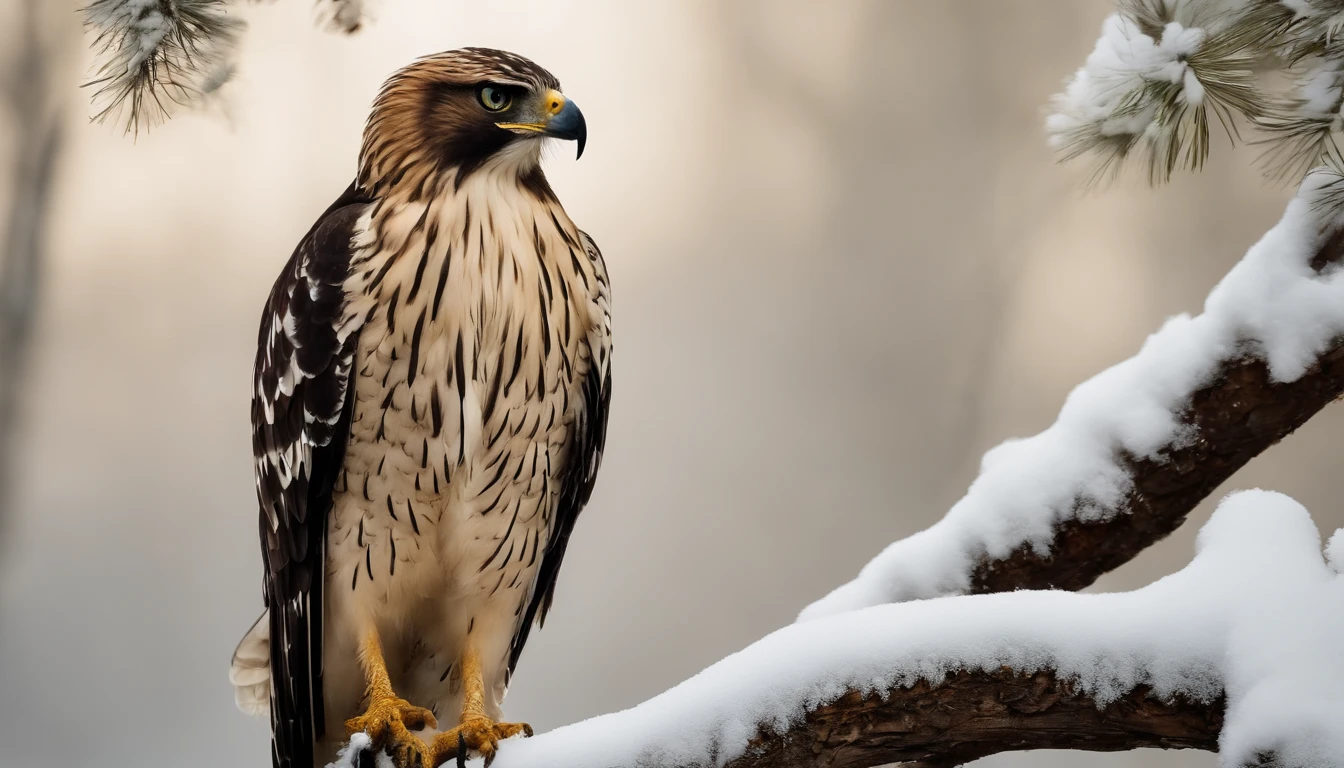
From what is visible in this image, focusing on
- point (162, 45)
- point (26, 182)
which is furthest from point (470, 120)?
point (26, 182)

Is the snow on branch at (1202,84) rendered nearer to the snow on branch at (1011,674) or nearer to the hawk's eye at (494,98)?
the snow on branch at (1011,674)

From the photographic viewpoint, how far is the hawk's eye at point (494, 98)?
1.83 m

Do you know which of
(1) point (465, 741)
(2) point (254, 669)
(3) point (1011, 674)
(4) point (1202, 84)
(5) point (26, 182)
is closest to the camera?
(3) point (1011, 674)

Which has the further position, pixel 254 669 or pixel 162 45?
pixel 254 669

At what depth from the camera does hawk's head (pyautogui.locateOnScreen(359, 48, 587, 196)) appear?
182 centimetres

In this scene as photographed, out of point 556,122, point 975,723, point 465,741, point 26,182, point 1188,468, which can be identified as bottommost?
point 975,723

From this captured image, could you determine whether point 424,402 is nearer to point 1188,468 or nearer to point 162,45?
point 162,45

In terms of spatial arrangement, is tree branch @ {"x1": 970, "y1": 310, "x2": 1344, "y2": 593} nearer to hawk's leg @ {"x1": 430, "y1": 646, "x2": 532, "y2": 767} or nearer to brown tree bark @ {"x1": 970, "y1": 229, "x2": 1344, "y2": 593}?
brown tree bark @ {"x1": 970, "y1": 229, "x2": 1344, "y2": 593}

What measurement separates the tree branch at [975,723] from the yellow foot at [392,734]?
1.99 feet

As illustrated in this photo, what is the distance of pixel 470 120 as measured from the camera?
184 centimetres

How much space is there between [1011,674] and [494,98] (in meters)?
1.14

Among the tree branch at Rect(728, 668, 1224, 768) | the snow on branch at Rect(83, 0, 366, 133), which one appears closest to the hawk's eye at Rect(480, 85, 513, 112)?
the snow on branch at Rect(83, 0, 366, 133)

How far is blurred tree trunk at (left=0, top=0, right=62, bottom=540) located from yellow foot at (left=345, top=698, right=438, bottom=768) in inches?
91.2

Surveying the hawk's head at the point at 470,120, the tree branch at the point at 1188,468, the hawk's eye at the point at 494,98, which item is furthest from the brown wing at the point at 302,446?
the tree branch at the point at 1188,468
